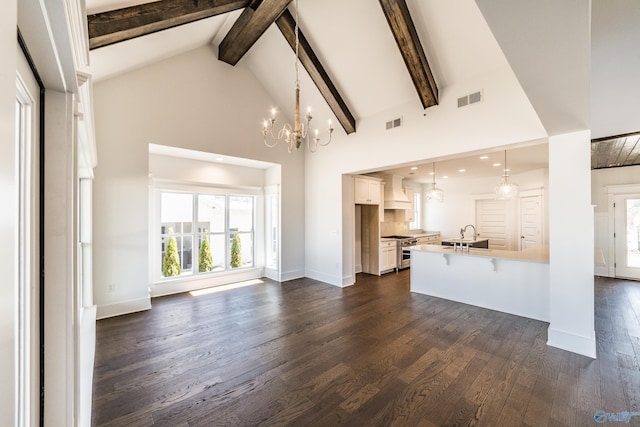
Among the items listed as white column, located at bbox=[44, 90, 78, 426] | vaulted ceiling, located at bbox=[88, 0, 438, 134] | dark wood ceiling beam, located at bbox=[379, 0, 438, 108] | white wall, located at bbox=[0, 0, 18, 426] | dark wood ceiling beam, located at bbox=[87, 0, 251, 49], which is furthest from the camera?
dark wood ceiling beam, located at bbox=[379, 0, 438, 108]

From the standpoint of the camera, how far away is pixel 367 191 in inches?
246

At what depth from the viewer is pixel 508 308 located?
3988mm

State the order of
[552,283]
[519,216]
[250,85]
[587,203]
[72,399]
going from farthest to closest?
1. [519,216]
2. [250,85]
3. [552,283]
4. [587,203]
5. [72,399]

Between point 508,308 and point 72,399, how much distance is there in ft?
16.0

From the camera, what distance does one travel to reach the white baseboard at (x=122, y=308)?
378cm

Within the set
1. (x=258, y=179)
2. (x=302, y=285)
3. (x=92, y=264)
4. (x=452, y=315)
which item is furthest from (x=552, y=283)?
(x=92, y=264)

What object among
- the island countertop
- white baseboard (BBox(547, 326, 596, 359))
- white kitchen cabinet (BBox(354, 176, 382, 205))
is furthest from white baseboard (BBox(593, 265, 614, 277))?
white kitchen cabinet (BBox(354, 176, 382, 205))

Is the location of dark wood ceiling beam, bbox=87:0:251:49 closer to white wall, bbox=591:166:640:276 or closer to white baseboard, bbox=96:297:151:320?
white baseboard, bbox=96:297:151:320

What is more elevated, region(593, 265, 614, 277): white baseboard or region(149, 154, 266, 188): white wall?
region(149, 154, 266, 188): white wall

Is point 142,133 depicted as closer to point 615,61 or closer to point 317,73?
point 317,73

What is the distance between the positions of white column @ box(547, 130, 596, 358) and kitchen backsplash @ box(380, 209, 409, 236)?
4846 mm

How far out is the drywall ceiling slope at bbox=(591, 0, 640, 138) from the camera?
175 centimetres

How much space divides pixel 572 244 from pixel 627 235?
5357mm

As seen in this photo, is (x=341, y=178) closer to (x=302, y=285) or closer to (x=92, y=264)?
(x=302, y=285)
